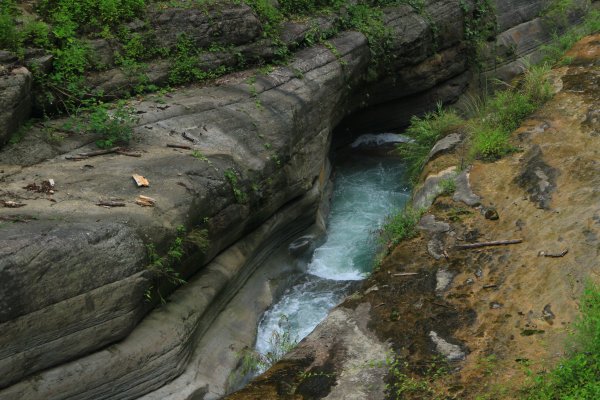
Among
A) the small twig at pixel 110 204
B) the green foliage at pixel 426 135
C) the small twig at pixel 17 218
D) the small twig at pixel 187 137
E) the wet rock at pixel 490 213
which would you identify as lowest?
the green foliage at pixel 426 135

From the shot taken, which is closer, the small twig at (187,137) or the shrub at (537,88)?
the small twig at (187,137)

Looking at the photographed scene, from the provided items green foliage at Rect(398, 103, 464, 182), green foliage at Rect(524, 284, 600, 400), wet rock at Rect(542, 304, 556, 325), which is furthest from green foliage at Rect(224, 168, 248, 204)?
green foliage at Rect(524, 284, 600, 400)

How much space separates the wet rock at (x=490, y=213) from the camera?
727 centimetres

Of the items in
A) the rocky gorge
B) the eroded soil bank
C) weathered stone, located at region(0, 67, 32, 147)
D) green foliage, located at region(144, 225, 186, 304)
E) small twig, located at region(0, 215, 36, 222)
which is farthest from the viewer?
weathered stone, located at region(0, 67, 32, 147)

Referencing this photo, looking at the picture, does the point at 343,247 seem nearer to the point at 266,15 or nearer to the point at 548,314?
the point at 266,15

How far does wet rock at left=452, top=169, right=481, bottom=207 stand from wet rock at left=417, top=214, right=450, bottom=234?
506 mm

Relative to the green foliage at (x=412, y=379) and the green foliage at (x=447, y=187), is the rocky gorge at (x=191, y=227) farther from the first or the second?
the green foliage at (x=447, y=187)

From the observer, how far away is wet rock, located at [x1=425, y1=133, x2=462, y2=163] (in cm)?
948

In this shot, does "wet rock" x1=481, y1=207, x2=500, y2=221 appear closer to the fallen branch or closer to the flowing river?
the fallen branch

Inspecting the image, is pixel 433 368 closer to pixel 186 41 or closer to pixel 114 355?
pixel 114 355

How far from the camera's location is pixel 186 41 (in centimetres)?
961

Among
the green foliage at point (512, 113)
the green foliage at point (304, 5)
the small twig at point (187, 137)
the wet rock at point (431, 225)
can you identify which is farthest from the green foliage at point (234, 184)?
the green foliage at point (304, 5)

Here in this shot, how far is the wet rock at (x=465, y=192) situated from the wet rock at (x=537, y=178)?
0.59 meters

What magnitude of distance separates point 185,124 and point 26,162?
214cm
